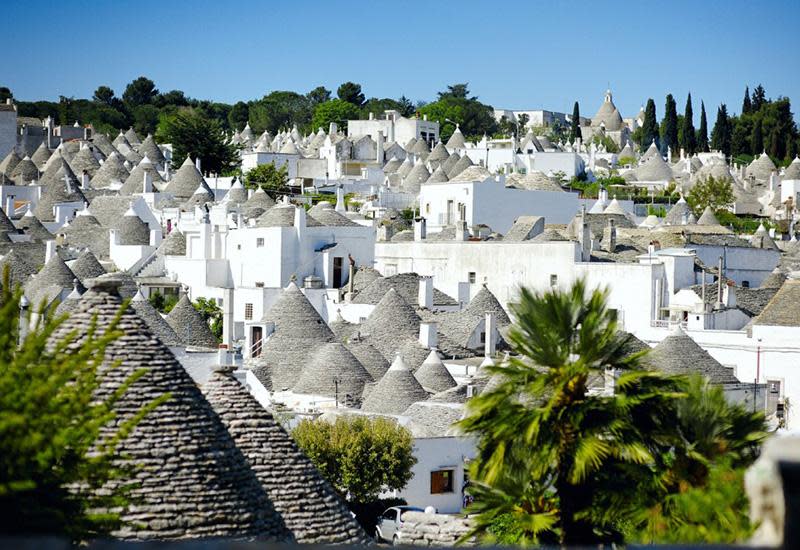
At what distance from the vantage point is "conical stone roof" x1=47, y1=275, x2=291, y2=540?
12.9 meters

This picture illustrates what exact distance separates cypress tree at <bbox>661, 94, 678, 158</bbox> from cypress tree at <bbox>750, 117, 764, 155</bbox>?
20.6ft

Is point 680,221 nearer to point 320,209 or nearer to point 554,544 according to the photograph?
point 320,209

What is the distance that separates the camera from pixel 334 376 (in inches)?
1590

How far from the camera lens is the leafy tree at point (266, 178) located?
82.7 metres

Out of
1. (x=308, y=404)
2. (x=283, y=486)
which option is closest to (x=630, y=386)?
(x=283, y=486)

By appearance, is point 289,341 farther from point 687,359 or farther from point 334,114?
point 334,114

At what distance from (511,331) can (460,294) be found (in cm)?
4503

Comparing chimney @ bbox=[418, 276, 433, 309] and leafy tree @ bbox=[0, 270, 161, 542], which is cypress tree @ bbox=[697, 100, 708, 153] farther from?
leafy tree @ bbox=[0, 270, 161, 542]

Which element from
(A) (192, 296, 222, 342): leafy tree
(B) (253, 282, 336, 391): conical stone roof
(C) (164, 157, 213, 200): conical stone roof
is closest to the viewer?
(B) (253, 282, 336, 391): conical stone roof

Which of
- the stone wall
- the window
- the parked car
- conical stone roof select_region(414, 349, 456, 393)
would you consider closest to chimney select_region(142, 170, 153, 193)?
conical stone roof select_region(414, 349, 456, 393)

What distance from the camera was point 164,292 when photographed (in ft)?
192

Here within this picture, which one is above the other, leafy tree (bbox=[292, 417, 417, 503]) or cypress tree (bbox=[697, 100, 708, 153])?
cypress tree (bbox=[697, 100, 708, 153])

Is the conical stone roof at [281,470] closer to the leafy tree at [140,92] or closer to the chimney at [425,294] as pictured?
the chimney at [425,294]

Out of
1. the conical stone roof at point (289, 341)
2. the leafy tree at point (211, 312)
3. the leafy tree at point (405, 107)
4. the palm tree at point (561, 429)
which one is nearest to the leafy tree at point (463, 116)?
the leafy tree at point (405, 107)
